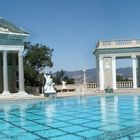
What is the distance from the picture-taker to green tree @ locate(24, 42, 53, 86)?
1379 inches

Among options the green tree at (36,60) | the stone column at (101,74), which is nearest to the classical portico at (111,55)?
the stone column at (101,74)

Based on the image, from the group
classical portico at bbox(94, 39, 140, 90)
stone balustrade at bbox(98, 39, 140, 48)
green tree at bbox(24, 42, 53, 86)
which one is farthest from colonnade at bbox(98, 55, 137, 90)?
green tree at bbox(24, 42, 53, 86)

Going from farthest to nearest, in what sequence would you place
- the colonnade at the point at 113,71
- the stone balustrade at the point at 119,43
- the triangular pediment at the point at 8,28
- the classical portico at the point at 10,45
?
the stone balustrade at the point at 119,43
the colonnade at the point at 113,71
the triangular pediment at the point at 8,28
the classical portico at the point at 10,45

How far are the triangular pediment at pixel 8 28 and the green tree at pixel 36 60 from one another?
7059 mm

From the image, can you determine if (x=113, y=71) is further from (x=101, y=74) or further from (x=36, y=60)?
(x=36, y=60)

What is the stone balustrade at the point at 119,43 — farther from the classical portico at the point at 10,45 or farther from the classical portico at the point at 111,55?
the classical portico at the point at 10,45

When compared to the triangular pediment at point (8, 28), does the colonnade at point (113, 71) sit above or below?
below

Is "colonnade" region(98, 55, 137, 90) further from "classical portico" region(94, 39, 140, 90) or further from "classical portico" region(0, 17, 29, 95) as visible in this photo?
"classical portico" region(0, 17, 29, 95)

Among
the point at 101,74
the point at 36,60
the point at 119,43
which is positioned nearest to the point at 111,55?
the point at 119,43

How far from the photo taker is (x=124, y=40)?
32625 mm

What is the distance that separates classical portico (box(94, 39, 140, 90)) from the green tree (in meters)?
5.89

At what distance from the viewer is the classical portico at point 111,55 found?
1259 inches

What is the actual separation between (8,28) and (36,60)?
29.3 feet

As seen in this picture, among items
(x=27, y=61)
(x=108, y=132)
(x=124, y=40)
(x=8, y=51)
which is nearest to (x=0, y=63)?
(x=8, y=51)
